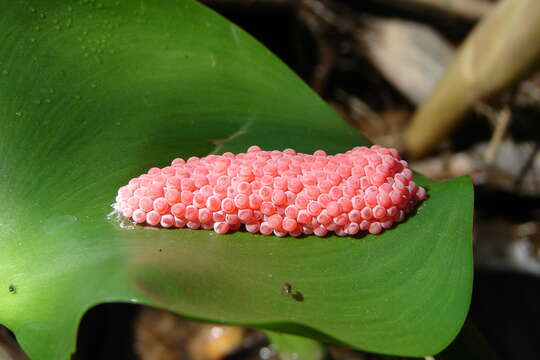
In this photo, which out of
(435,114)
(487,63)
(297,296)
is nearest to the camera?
(297,296)

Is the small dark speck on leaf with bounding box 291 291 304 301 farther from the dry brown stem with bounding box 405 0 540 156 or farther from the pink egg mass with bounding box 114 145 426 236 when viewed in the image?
the dry brown stem with bounding box 405 0 540 156

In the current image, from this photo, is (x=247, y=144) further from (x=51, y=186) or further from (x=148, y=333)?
(x=148, y=333)

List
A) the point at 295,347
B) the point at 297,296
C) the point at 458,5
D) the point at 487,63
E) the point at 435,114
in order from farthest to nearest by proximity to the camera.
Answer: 1. the point at 458,5
2. the point at 435,114
3. the point at 487,63
4. the point at 295,347
5. the point at 297,296

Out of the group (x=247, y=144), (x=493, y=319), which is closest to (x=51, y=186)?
(x=247, y=144)

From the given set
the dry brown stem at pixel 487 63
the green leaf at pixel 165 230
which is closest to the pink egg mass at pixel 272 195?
the green leaf at pixel 165 230

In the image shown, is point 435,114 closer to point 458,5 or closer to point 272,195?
point 458,5

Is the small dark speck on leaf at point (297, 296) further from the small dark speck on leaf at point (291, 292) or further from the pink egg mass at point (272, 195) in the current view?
the pink egg mass at point (272, 195)

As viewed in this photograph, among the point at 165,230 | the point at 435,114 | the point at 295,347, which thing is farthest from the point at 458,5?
the point at 165,230
